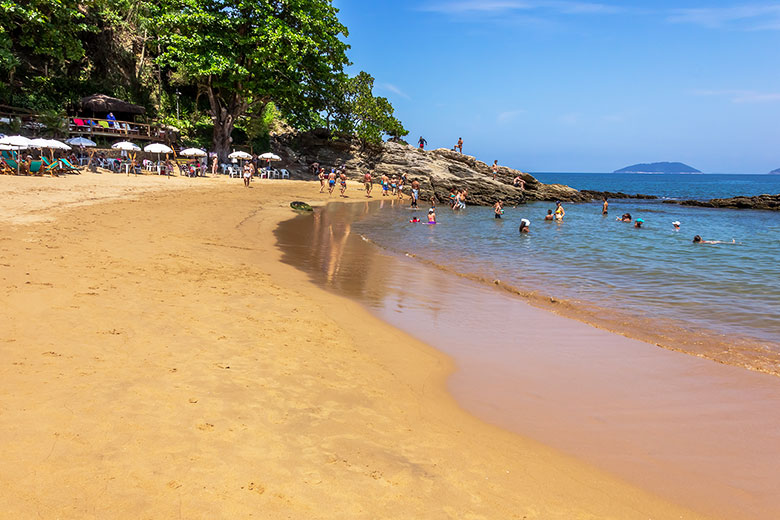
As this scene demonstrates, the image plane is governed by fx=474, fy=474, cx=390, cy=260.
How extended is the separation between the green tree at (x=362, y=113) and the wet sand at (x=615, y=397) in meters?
33.8

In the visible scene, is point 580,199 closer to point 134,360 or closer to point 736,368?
point 736,368

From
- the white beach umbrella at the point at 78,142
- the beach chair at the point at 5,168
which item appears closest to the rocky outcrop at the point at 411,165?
the white beach umbrella at the point at 78,142

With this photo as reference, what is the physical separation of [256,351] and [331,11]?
35.3 meters

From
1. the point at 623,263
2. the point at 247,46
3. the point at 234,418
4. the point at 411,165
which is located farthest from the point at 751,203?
the point at 234,418

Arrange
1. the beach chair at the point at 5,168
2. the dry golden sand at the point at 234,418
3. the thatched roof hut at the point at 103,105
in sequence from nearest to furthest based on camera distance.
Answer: the dry golden sand at the point at 234,418 < the beach chair at the point at 5,168 < the thatched roof hut at the point at 103,105

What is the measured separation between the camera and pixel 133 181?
23.8 metres

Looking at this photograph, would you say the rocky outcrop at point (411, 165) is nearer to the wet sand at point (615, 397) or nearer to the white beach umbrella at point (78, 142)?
the white beach umbrella at point (78, 142)

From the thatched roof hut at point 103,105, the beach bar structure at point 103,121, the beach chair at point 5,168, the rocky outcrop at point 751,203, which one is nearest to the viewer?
the beach chair at point 5,168

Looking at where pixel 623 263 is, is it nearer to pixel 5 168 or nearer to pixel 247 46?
pixel 5 168

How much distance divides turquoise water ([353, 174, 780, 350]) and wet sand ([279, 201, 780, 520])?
2.36 m

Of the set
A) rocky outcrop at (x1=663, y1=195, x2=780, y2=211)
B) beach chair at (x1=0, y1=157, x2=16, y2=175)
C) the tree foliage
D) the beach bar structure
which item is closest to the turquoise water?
the tree foliage

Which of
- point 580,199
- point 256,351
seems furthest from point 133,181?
point 580,199

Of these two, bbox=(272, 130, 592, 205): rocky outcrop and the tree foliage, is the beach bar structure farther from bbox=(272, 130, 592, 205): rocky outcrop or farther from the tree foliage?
bbox=(272, 130, 592, 205): rocky outcrop

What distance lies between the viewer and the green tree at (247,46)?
98.8ft
